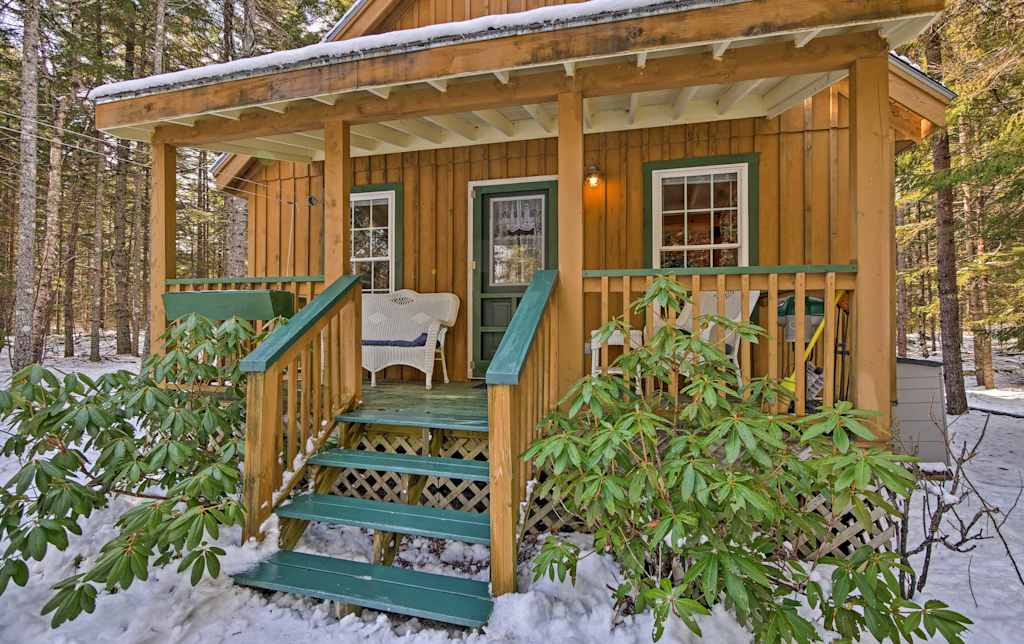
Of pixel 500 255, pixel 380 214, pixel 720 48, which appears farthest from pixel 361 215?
pixel 720 48

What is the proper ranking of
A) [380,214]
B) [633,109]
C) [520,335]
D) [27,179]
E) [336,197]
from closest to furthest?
[520,335] < [336,197] < [633,109] < [380,214] < [27,179]

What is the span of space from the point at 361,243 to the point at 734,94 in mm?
4044

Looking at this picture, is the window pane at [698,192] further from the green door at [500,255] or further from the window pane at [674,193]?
the green door at [500,255]

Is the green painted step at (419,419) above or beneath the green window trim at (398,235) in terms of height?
beneath

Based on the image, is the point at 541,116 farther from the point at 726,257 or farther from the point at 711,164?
the point at 726,257

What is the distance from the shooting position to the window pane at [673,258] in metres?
4.84

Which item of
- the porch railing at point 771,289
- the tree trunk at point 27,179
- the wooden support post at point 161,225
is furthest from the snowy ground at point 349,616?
the tree trunk at point 27,179

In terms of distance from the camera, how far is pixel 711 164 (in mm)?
4684

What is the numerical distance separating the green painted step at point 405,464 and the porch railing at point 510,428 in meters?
0.32

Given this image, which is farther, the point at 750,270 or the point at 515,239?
the point at 515,239

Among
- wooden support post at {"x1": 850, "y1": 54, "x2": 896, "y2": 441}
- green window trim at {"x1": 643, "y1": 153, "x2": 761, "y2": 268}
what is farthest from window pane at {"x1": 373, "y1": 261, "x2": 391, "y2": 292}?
wooden support post at {"x1": 850, "y1": 54, "x2": 896, "y2": 441}

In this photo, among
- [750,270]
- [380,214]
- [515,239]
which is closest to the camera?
[750,270]

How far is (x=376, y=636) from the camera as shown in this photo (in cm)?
224

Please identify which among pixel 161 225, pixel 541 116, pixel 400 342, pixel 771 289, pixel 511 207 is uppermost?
pixel 541 116
